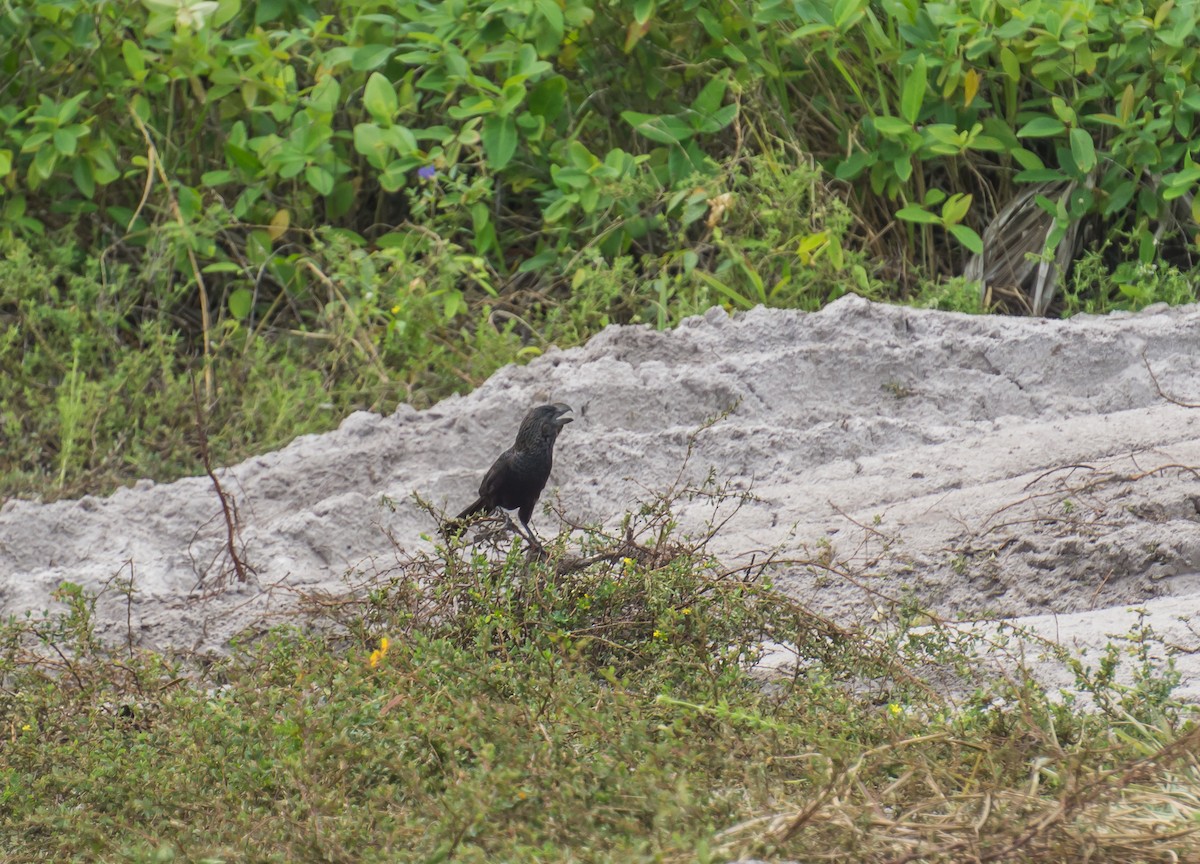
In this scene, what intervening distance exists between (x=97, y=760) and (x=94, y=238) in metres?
4.43

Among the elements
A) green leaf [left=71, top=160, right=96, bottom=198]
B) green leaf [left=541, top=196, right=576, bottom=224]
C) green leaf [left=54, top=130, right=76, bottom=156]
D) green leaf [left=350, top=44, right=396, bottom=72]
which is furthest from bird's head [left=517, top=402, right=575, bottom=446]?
green leaf [left=71, top=160, right=96, bottom=198]

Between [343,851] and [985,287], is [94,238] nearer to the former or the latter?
[985,287]

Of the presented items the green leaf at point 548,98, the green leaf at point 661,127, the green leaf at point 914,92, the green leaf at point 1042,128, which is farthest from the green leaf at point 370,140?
the green leaf at point 1042,128

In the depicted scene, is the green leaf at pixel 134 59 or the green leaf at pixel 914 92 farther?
the green leaf at pixel 134 59

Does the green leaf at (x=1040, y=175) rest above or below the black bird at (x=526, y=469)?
above

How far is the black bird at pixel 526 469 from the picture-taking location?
4.10m

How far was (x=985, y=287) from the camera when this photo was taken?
20.6 feet

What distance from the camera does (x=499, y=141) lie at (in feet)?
21.1

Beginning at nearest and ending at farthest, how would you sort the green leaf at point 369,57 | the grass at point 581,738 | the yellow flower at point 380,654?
the grass at point 581,738
the yellow flower at point 380,654
the green leaf at point 369,57

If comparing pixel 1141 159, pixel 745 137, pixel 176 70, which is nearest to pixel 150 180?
pixel 176 70

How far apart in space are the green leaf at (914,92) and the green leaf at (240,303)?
123 inches

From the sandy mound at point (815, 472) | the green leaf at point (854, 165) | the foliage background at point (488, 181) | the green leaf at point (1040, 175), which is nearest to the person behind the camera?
the sandy mound at point (815, 472)

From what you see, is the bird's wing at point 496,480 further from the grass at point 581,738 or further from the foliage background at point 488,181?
the foliage background at point 488,181

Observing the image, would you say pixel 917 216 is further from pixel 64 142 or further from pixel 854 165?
pixel 64 142
